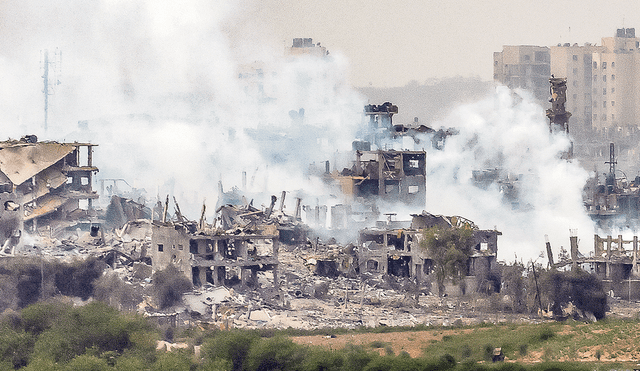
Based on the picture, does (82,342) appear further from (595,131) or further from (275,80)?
(595,131)

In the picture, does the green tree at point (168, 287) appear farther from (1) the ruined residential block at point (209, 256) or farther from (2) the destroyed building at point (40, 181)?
(2) the destroyed building at point (40, 181)

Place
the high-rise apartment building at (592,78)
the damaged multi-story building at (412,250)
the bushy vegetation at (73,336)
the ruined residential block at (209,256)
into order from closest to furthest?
the bushy vegetation at (73,336)
the ruined residential block at (209,256)
the damaged multi-story building at (412,250)
the high-rise apartment building at (592,78)

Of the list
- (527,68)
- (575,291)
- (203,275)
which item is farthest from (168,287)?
(527,68)

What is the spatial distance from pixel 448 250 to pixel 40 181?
26.9 m

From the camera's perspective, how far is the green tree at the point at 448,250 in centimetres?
6112

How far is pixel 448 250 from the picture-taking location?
202ft

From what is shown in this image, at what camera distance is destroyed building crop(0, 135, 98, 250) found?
74.2 meters

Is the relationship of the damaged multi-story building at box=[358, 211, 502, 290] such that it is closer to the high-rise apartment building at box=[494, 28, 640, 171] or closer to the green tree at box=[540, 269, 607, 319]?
the green tree at box=[540, 269, 607, 319]

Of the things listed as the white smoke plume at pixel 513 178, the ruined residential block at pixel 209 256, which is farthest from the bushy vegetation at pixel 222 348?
the white smoke plume at pixel 513 178

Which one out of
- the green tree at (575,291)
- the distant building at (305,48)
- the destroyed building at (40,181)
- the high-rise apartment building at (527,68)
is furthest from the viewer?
the high-rise apartment building at (527,68)

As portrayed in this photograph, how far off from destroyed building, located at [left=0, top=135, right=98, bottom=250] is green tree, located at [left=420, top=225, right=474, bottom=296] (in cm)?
2377

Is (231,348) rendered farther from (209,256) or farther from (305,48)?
(305,48)

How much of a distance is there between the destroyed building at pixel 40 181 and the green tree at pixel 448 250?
2377 cm

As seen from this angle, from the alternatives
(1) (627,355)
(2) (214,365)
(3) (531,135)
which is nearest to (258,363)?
(2) (214,365)
